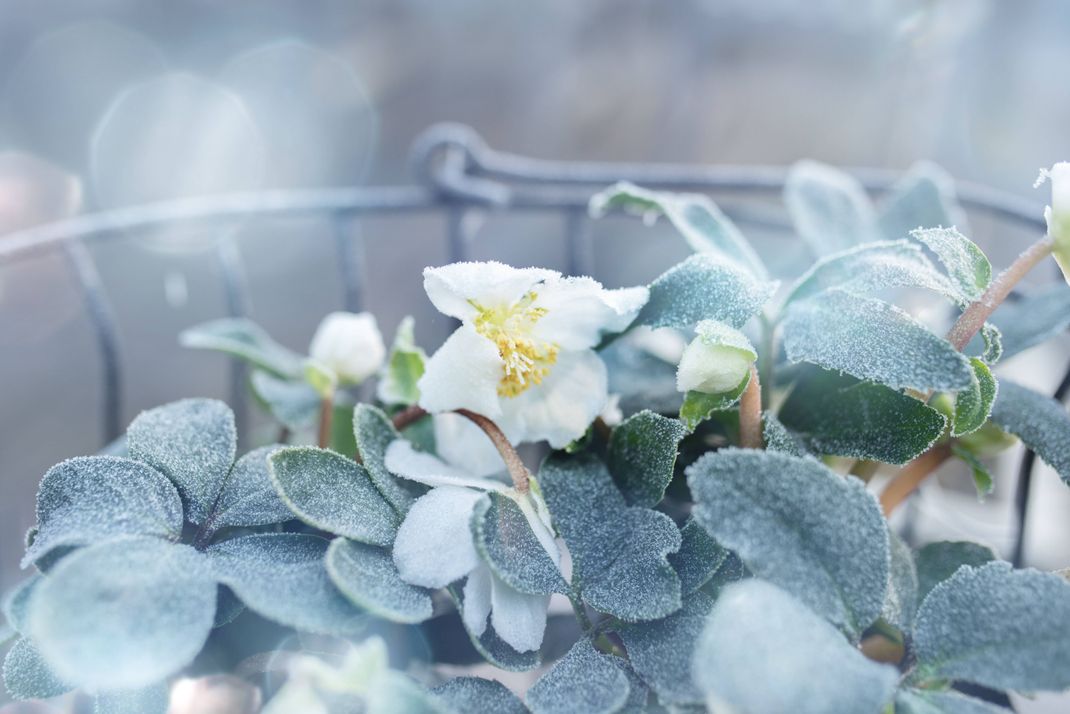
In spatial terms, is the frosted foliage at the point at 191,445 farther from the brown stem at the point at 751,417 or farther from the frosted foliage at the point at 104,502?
the brown stem at the point at 751,417

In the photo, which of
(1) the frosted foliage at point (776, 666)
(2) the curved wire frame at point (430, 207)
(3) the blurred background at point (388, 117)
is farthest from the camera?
(3) the blurred background at point (388, 117)

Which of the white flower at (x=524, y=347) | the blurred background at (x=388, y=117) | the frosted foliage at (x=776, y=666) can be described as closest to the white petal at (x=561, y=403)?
the white flower at (x=524, y=347)

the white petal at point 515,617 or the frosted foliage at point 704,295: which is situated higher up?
the frosted foliage at point 704,295

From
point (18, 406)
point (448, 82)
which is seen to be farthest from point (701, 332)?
point (448, 82)

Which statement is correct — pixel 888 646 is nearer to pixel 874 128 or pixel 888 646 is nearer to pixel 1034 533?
pixel 1034 533

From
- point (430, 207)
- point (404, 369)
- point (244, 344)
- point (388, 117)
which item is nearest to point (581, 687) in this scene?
point (404, 369)

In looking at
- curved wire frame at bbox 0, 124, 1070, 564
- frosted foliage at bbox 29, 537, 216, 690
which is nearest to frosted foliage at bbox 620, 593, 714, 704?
frosted foliage at bbox 29, 537, 216, 690

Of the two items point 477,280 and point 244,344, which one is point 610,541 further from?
point 244,344
